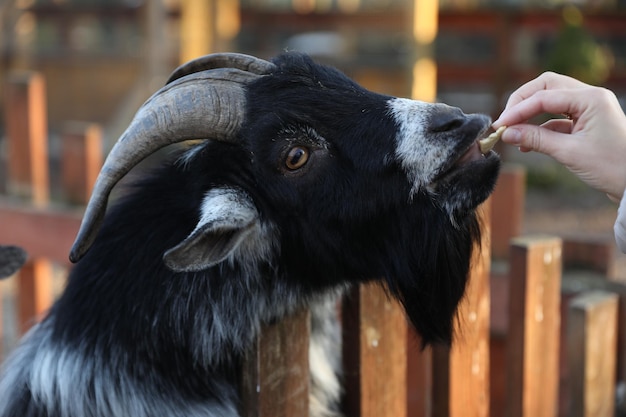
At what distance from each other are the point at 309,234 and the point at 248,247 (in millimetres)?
180

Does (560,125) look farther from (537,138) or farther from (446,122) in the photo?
(446,122)

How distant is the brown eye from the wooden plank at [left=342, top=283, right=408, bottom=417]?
437mm

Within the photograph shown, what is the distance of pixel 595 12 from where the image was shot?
1035 cm

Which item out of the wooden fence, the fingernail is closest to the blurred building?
the wooden fence

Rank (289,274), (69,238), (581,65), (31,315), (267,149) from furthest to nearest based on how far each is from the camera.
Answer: (581,65) < (31,315) < (69,238) < (289,274) < (267,149)

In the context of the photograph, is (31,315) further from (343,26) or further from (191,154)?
(343,26)

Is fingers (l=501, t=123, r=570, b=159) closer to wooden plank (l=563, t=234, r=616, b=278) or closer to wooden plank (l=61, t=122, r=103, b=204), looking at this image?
wooden plank (l=563, t=234, r=616, b=278)

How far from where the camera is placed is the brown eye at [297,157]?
2125 mm

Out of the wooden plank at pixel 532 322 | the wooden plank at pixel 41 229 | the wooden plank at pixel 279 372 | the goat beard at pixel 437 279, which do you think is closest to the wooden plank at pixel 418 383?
the wooden plank at pixel 532 322

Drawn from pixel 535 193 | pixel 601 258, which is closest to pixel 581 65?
pixel 535 193

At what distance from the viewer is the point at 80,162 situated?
3.90 m

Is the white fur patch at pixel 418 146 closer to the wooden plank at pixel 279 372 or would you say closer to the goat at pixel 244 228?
the goat at pixel 244 228

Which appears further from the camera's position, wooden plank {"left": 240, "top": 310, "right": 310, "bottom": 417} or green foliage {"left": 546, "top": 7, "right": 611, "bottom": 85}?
green foliage {"left": 546, "top": 7, "right": 611, "bottom": 85}

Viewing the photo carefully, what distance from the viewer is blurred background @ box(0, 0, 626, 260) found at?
320 inches
